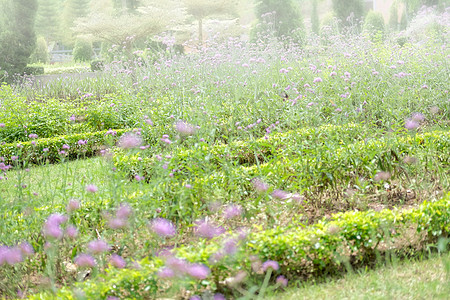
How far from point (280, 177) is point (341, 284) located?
1.14 m

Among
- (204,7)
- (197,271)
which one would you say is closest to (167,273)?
(197,271)

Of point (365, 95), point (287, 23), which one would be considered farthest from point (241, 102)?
point (287, 23)

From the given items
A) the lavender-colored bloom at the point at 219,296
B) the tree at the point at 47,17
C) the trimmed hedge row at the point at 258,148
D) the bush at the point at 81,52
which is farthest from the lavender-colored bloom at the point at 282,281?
the tree at the point at 47,17

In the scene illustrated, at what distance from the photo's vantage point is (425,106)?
221 inches

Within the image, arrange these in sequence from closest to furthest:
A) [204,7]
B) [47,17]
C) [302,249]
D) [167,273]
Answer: [167,273], [302,249], [204,7], [47,17]

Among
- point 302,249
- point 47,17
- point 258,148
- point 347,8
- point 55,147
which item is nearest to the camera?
point 302,249

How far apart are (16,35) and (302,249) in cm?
1782

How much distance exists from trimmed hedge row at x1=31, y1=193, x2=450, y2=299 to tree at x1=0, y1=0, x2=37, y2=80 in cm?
1674

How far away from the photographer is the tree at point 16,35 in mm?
16859

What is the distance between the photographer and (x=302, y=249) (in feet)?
7.99

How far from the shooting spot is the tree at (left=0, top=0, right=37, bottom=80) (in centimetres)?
1686

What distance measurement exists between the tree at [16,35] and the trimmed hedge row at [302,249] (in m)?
16.7

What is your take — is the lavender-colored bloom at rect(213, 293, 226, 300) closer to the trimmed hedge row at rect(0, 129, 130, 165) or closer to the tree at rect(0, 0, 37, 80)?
the trimmed hedge row at rect(0, 129, 130, 165)

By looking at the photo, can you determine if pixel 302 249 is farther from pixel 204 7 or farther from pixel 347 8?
pixel 347 8
